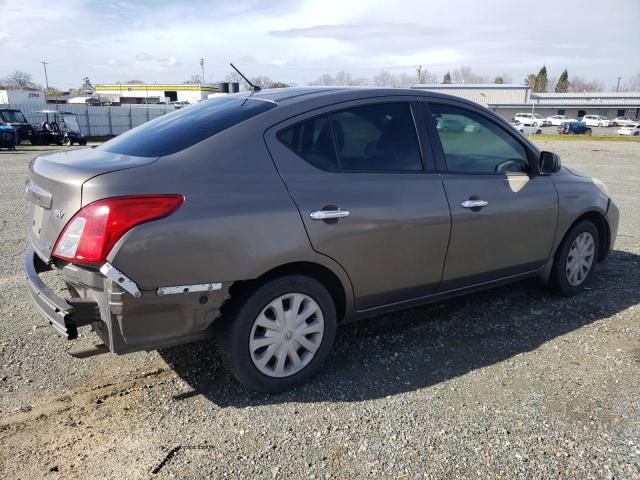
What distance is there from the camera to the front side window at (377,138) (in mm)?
3342

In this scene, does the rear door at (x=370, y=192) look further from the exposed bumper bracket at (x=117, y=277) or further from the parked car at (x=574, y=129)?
Answer: the parked car at (x=574, y=129)

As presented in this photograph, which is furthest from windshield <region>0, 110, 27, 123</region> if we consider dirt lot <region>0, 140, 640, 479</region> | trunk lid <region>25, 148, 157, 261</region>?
trunk lid <region>25, 148, 157, 261</region>

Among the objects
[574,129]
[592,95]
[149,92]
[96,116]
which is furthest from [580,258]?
[592,95]

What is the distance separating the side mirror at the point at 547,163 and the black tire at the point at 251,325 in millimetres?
2262

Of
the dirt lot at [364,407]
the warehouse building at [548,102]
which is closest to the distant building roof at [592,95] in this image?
the warehouse building at [548,102]

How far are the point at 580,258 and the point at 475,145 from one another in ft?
5.62

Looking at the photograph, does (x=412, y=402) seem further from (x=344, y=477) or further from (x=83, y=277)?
(x=83, y=277)

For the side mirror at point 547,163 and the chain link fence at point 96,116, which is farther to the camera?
the chain link fence at point 96,116

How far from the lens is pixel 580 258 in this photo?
16.0 feet

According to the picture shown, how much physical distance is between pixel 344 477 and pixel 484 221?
216 cm

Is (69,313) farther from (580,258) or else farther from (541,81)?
(541,81)

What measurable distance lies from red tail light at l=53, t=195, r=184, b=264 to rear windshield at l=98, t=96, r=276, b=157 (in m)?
0.41

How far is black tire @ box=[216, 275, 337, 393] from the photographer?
2945 mm

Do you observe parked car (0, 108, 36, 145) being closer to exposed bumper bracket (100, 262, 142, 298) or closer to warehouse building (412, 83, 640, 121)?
exposed bumper bracket (100, 262, 142, 298)
